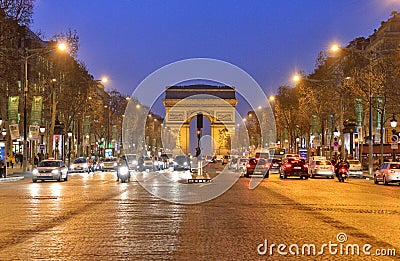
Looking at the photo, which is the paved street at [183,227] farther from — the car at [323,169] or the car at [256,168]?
the car at [323,169]

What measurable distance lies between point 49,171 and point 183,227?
30.9 metres

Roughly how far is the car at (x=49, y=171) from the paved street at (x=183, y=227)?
1919 cm

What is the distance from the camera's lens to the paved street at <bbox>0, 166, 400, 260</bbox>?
43.3 feet

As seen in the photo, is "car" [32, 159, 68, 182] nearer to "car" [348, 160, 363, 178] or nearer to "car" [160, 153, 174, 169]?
"car" [348, 160, 363, 178]

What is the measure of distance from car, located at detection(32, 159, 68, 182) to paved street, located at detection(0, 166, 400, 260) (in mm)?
19192

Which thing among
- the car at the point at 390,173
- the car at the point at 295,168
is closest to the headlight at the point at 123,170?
the car at the point at 295,168

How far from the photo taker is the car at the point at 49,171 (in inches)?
1836

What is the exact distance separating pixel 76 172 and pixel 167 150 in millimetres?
92638

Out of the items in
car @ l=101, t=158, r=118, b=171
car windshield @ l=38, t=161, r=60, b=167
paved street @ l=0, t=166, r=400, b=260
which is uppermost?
car windshield @ l=38, t=161, r=60, b=167

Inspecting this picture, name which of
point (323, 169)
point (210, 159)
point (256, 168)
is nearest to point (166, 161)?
point (210, 159)

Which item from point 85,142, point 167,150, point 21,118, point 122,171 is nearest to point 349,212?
point 122,171

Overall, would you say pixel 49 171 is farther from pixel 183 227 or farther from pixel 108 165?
pixel 183 227

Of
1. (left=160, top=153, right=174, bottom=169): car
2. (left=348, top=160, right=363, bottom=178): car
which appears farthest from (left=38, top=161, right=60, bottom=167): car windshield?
(left=160, top=153, right=174, bottom=169): car

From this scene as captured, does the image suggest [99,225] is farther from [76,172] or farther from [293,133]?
[293,133]
